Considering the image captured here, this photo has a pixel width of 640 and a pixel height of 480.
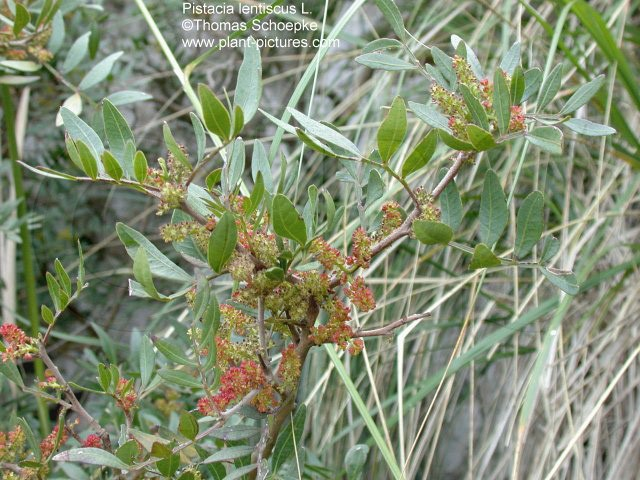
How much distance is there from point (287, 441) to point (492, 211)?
0.22 m

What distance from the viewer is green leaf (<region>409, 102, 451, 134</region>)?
49cm

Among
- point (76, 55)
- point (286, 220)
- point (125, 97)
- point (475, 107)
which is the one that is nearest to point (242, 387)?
→ point (286, 220)

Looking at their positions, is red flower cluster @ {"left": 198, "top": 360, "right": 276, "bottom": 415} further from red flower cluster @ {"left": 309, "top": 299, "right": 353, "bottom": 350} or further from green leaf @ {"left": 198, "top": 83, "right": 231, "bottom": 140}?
green leaf @ {"left": 198, "top": 83, "right": 231, "bottom": 140}

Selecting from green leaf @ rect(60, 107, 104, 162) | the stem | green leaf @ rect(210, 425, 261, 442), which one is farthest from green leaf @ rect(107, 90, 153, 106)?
green leaf @ rect(210, 425, 261, 442)

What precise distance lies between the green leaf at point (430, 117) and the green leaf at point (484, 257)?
7 centimetres

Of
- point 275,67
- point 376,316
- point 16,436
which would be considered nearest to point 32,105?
point 275,67

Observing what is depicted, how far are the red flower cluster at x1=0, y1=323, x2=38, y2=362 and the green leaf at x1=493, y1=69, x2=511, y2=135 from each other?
34cm

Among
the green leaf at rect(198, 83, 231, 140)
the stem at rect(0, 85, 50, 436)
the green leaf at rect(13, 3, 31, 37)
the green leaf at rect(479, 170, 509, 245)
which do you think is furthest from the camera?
the stem at rect(0, 85, 50, 436)

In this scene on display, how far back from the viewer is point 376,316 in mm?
1120

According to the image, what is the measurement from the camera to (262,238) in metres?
0.50

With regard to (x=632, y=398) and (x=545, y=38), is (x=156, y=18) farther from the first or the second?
(x=632, y=398)

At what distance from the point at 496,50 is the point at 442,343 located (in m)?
0.48

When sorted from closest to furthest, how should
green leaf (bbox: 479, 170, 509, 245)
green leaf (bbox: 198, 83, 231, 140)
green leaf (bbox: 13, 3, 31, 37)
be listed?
green leaf (bbox: 198, 83, 231, 140) < green leaf (bbox: 479, 170, 509, 245) < green leaf (bbox: 13, 3, 31, 37)

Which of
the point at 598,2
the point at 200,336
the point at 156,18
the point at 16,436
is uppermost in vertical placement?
the point at 598,2
